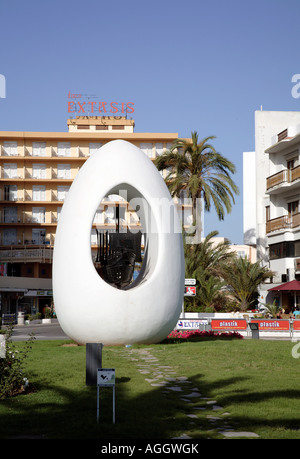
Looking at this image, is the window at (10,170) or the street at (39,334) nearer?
the street at (39,334)

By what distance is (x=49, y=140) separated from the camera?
2670 inches

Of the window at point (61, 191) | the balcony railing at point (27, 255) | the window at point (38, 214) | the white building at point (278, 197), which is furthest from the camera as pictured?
the window at point (61, 191)

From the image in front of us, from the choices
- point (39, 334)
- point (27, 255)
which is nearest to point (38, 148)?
point (27, 255)

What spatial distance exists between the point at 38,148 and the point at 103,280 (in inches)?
2099

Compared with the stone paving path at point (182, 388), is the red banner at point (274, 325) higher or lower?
lower

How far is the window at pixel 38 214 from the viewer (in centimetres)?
6719

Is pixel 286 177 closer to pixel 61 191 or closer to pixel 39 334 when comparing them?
pixel 39 334

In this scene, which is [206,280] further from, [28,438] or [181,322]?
[28,438]

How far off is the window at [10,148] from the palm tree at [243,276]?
3626cm

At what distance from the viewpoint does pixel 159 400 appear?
9711 millimetres

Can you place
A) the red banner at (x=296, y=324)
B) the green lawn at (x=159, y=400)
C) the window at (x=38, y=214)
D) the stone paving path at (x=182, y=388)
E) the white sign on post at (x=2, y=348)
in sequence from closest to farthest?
the green lawn at (x=159, y=400) < the stone paving path at (x=182, y=388) < the white sign on post at (x=2, y=348) < the red banner at (x=296, y=324) < the window at (x=38, y=214)

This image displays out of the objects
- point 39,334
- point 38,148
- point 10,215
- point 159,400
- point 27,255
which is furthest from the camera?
point 38,148

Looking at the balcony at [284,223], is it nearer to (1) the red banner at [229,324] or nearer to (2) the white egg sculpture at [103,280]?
(1) the red banner at [229,324]

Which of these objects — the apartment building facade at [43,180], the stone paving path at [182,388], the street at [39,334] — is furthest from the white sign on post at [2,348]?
the apartment building facade at [43,180]
